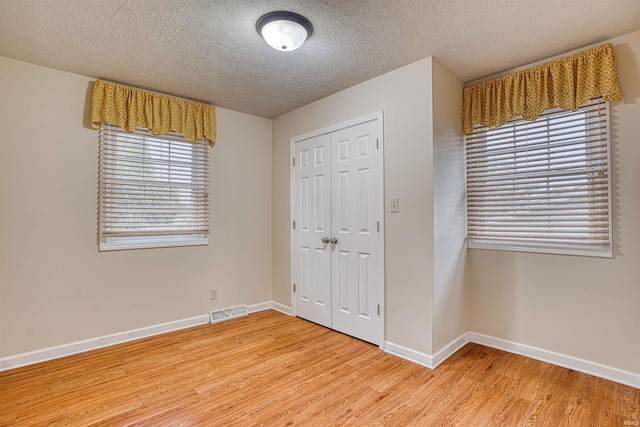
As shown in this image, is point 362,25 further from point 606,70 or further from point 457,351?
point 457,351

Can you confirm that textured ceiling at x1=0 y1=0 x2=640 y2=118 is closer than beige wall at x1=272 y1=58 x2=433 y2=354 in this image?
Yes

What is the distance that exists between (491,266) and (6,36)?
161 inches

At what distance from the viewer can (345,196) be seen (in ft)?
10.3

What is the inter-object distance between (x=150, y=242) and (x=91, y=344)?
1.00m

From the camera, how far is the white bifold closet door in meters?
2.91

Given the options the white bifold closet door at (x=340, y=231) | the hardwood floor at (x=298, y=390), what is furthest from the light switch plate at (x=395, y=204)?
the hardwood floor at (x=298, y=390)

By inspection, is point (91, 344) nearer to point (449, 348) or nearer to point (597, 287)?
point (449, 348)

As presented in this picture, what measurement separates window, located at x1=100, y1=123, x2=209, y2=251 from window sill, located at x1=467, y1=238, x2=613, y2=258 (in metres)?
2.79

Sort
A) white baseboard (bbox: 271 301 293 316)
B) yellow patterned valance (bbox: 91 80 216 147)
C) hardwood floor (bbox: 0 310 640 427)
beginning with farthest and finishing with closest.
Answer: white baseboard (bbox: 271 301 293 316), yellow patterned valance (bbox: 91 80 216 147), hardwood floor (bbox: 0 310 640 427)

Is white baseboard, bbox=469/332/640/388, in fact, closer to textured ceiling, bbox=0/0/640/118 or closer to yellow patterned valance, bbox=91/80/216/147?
textured ceiling, bbox=0/0/640/118

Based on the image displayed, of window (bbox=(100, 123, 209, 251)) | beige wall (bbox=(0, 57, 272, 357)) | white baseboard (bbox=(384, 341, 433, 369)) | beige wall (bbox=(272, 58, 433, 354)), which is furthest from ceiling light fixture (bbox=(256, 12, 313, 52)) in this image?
white baseboard (bbox=(384, 341, 433, 369))

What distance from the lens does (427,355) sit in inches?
98.3

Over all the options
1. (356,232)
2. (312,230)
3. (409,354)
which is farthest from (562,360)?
(312,230)

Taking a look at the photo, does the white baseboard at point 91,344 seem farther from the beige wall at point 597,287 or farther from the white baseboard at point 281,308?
the beige wall at point 597,287
